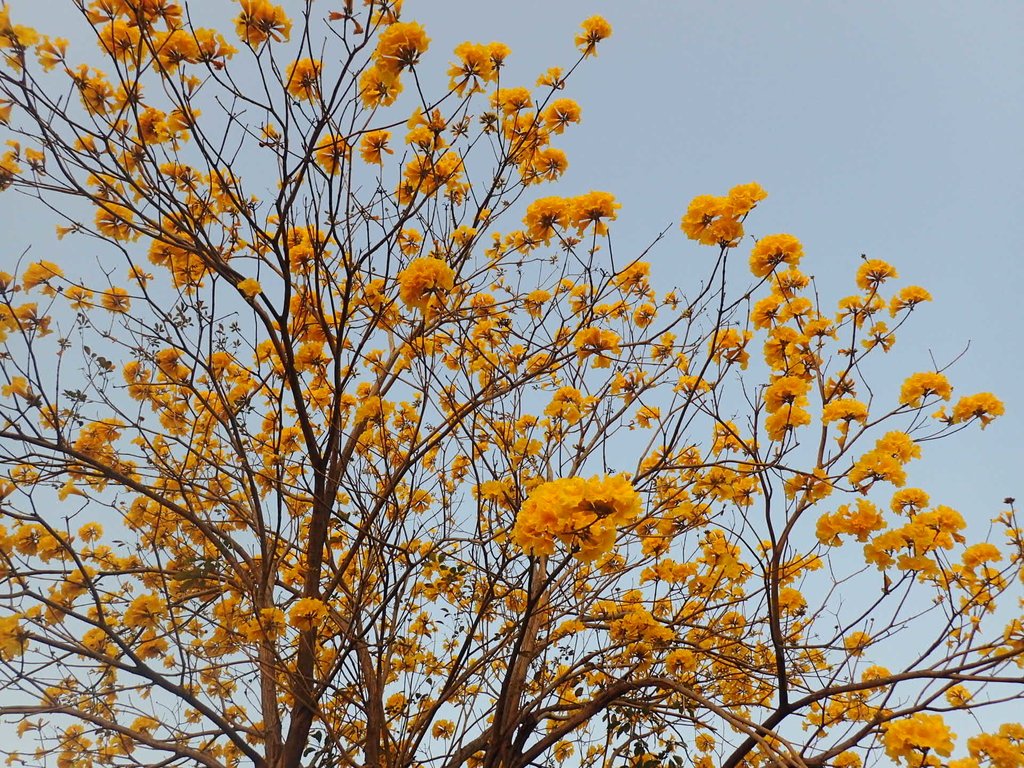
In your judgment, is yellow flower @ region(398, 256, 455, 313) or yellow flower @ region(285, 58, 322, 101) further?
yellow flower @ region(285, 58, 322, 101)

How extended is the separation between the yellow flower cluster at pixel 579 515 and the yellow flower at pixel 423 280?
3.58ft

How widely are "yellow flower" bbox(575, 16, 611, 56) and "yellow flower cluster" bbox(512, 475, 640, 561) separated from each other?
2544mm

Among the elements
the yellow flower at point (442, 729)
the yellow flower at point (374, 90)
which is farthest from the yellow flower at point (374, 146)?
the yellow flower at point (442, 729)

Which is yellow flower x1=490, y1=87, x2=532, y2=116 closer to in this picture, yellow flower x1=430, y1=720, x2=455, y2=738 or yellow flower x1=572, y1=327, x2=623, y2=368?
yellow flower x1=572, y1=327, x2=623, y2=368

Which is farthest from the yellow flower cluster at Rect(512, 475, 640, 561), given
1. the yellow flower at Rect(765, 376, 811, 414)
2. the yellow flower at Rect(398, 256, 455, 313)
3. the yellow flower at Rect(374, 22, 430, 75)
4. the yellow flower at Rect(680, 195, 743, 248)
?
the yellow flower at Rect(374, 22, 430, 75)

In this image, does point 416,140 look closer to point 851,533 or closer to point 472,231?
point 472,231

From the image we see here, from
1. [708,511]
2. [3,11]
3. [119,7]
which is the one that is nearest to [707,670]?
[708,511]

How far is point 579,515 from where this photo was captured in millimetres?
1643

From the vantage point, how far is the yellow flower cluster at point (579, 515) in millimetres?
1611

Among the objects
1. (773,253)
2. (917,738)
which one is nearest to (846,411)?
(773,253)

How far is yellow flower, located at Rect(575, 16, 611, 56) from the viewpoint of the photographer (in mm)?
3390

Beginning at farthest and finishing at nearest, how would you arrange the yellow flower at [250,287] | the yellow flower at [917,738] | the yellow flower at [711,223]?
1. the yellow flower at [250,287]
2. the yellow flower at [711,223]
3. the yellow flower at [917,738]

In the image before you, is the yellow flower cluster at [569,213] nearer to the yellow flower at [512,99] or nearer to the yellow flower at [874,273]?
the yellow flower at [512,99]

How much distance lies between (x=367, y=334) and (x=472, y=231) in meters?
0.80
